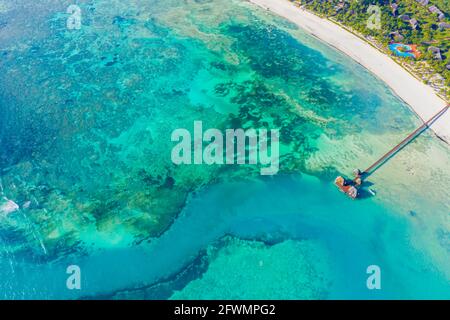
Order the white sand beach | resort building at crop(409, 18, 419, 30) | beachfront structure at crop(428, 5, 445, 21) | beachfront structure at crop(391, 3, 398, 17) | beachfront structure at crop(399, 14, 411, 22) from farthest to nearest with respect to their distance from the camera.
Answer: beachfront structure at crop(391, 3, 398, 17)
beachfront structure at crop(428, 5, 445, 21)
beachfront structure at crop(399, 14, 411, 22)
resort building at crop(409, 18, 419, 30)
the white sand beach

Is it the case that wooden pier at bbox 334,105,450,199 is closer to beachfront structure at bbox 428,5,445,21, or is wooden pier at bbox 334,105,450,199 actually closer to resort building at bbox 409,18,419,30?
resort building at bbox 409,18,419,30

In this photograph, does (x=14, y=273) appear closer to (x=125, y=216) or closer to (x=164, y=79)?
(x=125, y=216)

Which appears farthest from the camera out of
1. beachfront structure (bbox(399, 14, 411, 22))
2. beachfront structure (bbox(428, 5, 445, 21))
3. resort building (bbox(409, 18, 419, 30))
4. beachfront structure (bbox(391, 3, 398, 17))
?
beachfront structure (bbox(391, 3, 398, 17))

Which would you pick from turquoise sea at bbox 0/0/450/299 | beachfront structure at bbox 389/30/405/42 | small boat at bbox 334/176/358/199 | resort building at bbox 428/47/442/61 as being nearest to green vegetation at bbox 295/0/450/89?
beachfront structure at bbox 389/30/405/42

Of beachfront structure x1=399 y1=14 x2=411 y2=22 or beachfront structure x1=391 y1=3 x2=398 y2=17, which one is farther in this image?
beachfront structure x1=391 y1=3 x2=398 y2=17

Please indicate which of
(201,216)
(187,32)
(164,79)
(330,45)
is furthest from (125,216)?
(330,45)

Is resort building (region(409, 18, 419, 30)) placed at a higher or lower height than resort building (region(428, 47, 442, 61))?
higher

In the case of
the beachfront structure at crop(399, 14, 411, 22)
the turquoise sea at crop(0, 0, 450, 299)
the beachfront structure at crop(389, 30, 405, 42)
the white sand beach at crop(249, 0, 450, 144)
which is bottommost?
the turquoise sea at crop(0, 0, 450, 299)

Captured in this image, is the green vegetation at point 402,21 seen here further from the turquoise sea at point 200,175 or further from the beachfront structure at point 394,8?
the turquoise sea at point 200,175
